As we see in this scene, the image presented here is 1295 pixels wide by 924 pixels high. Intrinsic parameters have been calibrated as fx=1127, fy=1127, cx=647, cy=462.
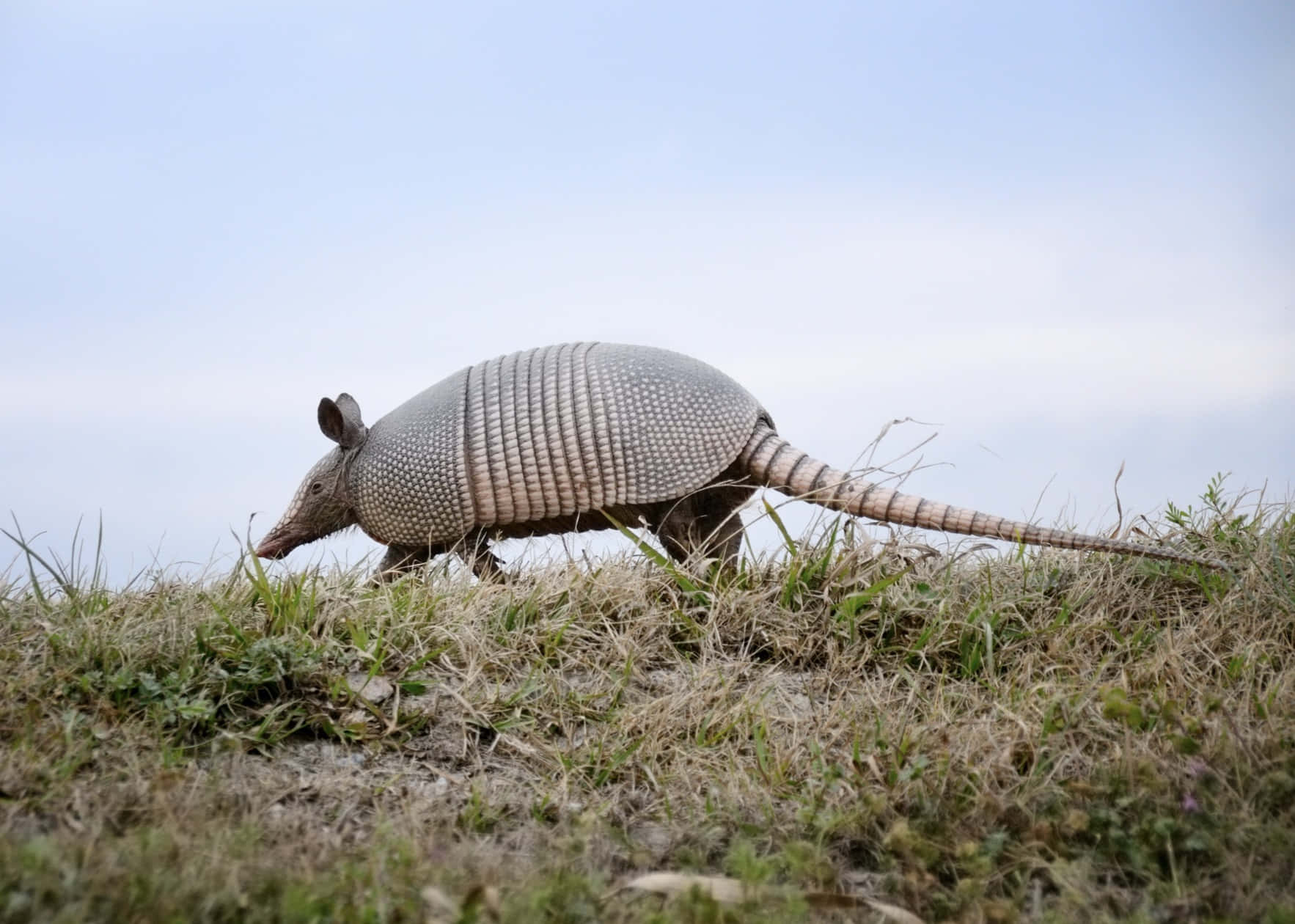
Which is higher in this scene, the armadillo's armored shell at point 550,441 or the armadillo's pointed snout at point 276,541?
the armadillo's armored shell at point 550,441

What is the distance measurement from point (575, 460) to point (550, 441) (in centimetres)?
19

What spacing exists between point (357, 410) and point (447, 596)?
2.65 m

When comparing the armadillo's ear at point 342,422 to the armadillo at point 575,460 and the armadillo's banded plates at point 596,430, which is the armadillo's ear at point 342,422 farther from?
the armadillo's banded plates at point 596,430

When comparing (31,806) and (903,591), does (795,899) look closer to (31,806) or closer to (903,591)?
(31,806)

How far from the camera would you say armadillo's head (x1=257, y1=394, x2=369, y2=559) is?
22.9ft

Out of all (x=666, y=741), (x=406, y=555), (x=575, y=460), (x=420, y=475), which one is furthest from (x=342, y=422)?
(x=666, y=741)

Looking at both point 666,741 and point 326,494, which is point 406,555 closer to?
point 326,494

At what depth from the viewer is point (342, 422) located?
6.95 metres

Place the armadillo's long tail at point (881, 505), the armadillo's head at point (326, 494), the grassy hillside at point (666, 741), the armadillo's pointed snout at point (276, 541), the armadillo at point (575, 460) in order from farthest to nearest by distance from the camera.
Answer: the armadillo's pointed snout at point (276, 541) → the armadillo's head at point (326, 494) → the armadillo at point (575, 460) → the armadillo's long tail at point (881, 505) → the grassy hillside at point (666, 741)

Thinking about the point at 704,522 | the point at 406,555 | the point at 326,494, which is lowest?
the point at 406,555

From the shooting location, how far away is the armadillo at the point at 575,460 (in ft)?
20.2

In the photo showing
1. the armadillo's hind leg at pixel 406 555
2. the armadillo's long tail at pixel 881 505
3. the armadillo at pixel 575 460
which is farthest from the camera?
the armadillo's hind leg at pixel 406 555

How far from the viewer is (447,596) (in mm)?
4812

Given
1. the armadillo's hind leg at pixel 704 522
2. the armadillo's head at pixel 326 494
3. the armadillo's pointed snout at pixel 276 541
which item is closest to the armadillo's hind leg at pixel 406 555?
the armadillo's head at pixel 326 494
